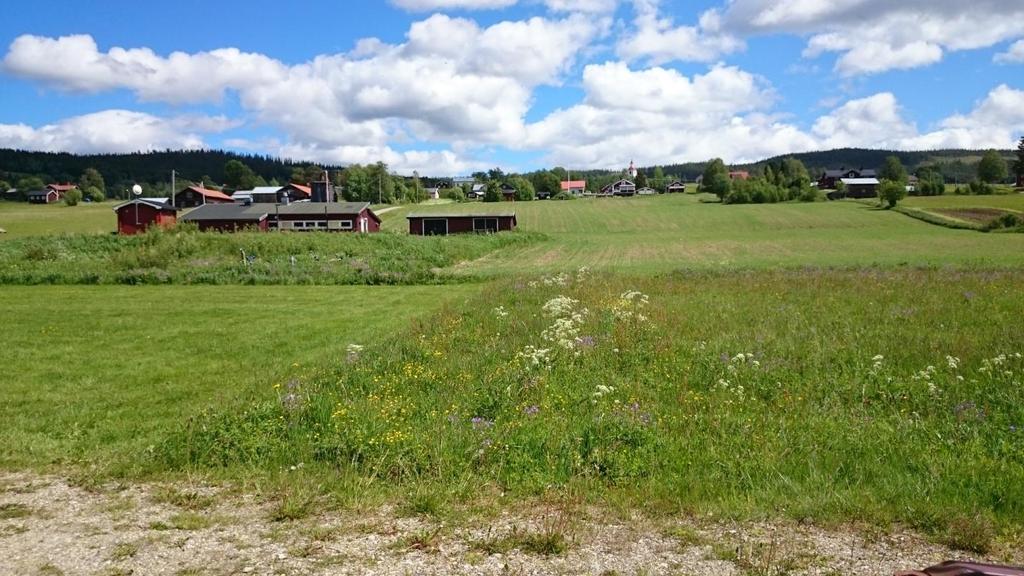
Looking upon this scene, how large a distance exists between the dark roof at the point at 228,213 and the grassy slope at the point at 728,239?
17786 mm

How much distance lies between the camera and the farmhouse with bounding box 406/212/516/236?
76.3m

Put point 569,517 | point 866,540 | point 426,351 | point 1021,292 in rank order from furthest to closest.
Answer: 1. point 1021,292
2. point 426,351
3. point 569,517
4. point 866,540

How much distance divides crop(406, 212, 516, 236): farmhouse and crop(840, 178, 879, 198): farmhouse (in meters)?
88.7

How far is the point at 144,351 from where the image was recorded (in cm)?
1673

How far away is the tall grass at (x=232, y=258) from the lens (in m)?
36.0

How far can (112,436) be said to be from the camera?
9.83m

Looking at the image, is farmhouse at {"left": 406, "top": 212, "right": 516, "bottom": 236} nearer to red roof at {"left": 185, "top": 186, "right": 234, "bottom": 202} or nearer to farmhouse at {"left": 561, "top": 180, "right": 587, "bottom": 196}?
red roof at {"left": 185, "top": 186, "right": 234, "bottom": 202}

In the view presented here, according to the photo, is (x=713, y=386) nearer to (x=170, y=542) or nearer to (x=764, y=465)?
(x=764, y=465)

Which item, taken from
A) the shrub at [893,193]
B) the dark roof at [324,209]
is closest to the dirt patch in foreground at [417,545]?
the dark roof at [324,209]

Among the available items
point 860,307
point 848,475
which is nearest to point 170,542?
point 848,475

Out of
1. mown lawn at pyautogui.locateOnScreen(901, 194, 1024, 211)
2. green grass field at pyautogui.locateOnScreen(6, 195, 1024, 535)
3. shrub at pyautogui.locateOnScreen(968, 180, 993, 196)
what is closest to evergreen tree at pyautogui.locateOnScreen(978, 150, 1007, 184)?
shrub at pyautogui.locateOnScreen(968, 180, 993, 196)

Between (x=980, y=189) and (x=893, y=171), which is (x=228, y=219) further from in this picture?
(x=893, y=171)

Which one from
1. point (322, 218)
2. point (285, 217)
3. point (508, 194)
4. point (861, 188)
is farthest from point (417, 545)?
point (861, 188)

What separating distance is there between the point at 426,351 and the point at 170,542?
327 inches
